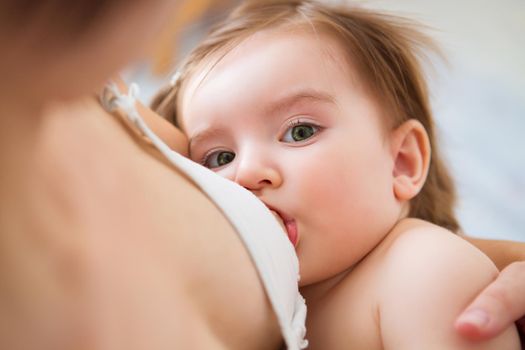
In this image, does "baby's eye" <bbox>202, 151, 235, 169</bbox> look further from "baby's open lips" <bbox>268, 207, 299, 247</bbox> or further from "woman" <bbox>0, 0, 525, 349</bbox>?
"woman" <bbox>0, 0, 525, 349</bbox>

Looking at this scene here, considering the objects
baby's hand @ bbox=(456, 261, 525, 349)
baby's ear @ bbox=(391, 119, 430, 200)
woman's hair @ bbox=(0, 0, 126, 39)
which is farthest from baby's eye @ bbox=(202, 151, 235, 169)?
woman's hair @ bbox=(0, 0, 126, 39)

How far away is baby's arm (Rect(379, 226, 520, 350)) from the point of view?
21.4 inches

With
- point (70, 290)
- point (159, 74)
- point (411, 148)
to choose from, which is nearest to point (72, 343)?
point (70, 290)

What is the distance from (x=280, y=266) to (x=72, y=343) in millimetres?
219

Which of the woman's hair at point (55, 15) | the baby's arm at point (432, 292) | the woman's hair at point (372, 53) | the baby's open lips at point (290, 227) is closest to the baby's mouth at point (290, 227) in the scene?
the baby's open lips at point (290, 227)

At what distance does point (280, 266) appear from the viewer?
51cm

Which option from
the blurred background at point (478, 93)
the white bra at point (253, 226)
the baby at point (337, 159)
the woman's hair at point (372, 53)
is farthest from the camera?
the blurred background at point (478, 93)

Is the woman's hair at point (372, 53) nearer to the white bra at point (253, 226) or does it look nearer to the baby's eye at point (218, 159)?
the baby's eye at point (218, 159)

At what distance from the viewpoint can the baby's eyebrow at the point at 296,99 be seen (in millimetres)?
729

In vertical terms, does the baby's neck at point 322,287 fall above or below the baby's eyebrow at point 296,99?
below

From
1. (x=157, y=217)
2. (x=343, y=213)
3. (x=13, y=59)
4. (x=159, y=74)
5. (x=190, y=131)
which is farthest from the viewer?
(x=159, y=74)

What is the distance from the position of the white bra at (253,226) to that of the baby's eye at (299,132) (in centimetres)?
19

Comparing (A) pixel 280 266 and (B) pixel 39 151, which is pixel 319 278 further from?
(B) pixel 39 151

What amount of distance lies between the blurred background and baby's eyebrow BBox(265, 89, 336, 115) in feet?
1.21
